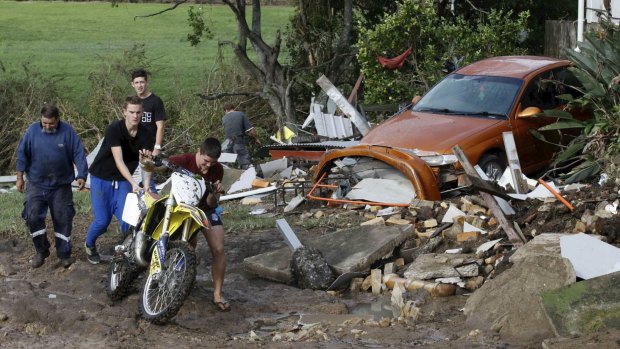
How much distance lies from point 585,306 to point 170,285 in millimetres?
3163

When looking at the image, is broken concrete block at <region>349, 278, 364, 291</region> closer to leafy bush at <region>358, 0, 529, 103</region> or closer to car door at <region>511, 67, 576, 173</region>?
car door at <region>511, 67, 576, 173</region>

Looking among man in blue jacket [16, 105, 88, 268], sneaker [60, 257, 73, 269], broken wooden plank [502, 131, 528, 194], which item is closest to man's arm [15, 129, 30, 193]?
man in blue jacket [16, 105, 88, 268]

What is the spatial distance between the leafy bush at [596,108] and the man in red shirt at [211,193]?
5619mm

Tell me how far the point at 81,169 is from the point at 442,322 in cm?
387

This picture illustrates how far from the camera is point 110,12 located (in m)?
53.6

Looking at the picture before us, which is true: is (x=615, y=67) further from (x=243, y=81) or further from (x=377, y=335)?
(x=243, y=81)

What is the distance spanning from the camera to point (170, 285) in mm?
8305

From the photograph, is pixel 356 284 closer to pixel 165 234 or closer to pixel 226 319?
pixel 226 319

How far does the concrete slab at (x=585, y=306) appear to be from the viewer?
783 cm

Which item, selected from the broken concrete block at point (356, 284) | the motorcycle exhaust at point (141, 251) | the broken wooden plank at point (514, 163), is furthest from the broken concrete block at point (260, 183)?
the motorcycle exhaust at point (141, 251)

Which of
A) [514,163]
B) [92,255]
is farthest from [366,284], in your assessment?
[514,163]

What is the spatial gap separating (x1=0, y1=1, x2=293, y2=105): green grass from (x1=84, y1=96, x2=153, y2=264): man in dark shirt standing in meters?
14.0

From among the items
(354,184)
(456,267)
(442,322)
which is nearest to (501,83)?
(354,184)

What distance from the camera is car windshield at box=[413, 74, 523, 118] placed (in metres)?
14.1
